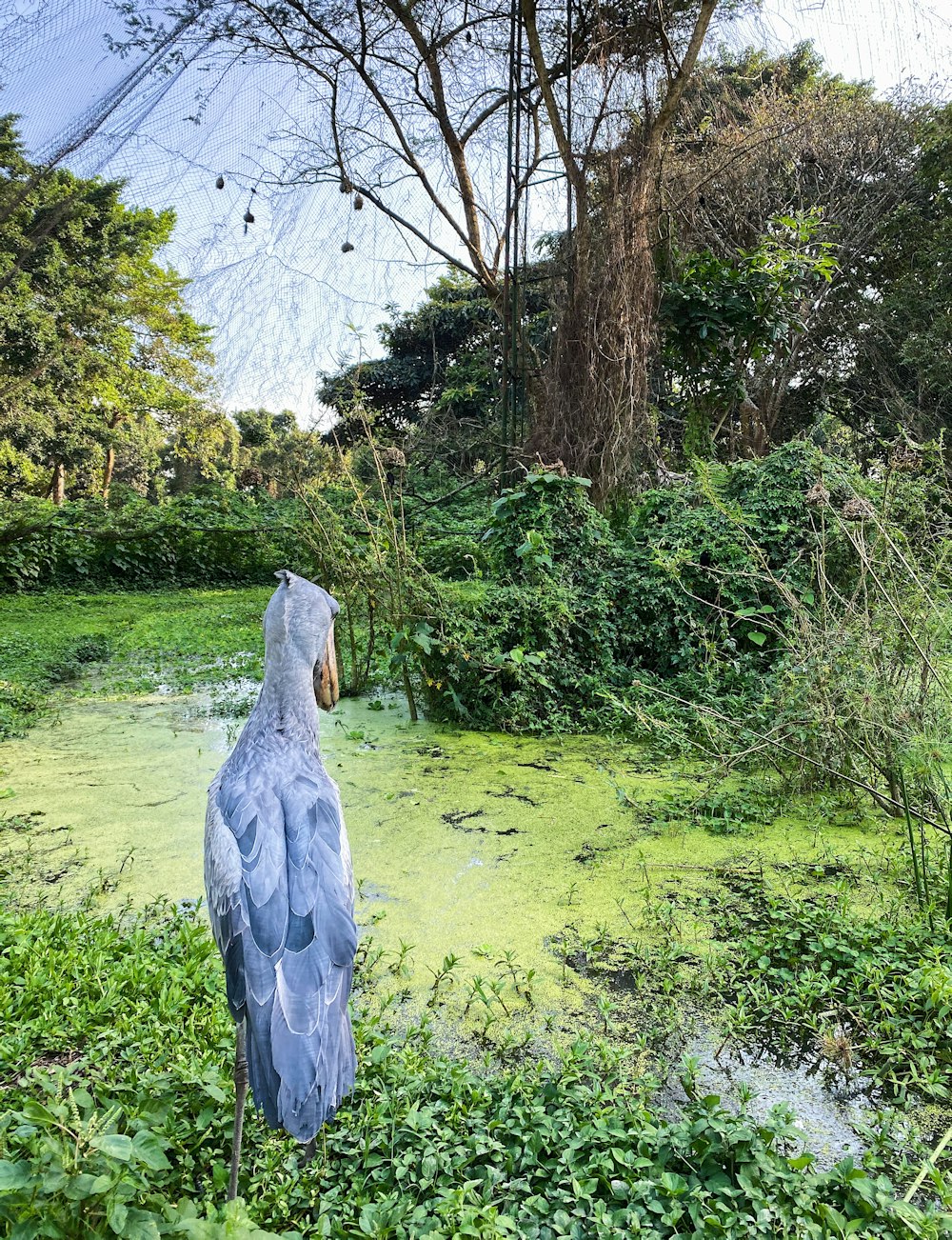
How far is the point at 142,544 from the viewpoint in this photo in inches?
458

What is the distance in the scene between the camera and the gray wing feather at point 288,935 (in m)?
1.32

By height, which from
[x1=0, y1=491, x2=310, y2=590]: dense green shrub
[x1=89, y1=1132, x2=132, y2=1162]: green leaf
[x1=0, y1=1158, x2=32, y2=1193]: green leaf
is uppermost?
[x1=0, y1=491, x2=310, y2=590]: dense green shrub

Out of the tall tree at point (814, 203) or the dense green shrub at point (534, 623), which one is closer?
the dense green shrub at point (534, 623)

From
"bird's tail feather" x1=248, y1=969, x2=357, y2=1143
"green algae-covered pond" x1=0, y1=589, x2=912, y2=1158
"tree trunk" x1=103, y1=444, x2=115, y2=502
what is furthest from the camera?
"tree trunk" x1=103, y1=444, x2=115, y2=502

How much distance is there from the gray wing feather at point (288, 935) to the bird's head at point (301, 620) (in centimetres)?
26

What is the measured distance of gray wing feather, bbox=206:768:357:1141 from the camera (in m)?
1.32

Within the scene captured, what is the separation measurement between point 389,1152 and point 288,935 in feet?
2.15

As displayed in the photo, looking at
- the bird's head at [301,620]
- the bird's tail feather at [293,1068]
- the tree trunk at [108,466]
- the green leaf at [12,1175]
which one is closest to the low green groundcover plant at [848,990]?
the bird's tail feather at [293,1068]

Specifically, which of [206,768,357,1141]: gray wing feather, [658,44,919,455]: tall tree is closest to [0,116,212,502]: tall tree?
[658,44,919,455]: tall tree

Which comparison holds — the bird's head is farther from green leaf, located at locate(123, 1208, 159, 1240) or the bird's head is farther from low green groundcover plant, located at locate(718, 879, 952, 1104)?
low green groundcover plant, located at locate(718, 879, 952, 1104)

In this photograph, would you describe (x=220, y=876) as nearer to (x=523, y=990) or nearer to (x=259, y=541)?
(x=523, y=990)

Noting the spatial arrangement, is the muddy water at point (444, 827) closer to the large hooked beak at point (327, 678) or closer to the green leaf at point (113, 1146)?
the large hooked beak at point (327, 678)

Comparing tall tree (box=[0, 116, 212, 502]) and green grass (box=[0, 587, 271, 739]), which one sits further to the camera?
tall tree (box=[0, 116, 212, 502])

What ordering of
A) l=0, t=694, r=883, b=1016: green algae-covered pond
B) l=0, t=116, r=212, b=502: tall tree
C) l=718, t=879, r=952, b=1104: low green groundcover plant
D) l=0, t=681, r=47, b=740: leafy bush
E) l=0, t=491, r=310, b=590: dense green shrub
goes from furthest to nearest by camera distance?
l=0, t=116, r=212, b=502: tall tree < l=0, t=491, r=310, b=590: dense green shrub < l=0, t=681, r=47, b=740: leafy bush < l=0, t=694, r=883, b=1016: green algae-covered pond < l=718, t=879, r=952, b=1104: low green groundcover plant
